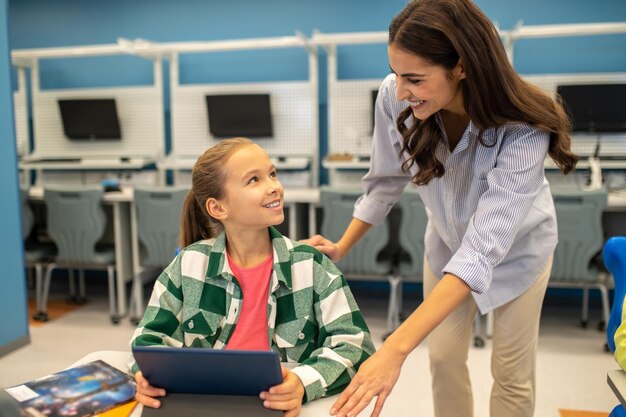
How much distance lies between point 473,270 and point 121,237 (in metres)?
3.06

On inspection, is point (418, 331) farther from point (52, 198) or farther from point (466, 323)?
point (52, 198)

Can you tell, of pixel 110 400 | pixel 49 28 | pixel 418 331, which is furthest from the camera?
pixel 49 28

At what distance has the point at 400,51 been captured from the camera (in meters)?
1.11

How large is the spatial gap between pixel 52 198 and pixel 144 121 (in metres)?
1.37

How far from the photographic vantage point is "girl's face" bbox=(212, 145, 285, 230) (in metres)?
1.27

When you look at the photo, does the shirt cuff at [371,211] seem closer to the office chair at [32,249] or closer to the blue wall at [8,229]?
the blue wall at [8,229]

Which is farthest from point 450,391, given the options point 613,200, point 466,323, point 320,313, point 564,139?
point 613,200

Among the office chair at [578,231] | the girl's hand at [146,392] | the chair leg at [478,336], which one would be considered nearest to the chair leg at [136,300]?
the chair leg at [478,336]

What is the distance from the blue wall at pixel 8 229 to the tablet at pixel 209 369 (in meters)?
2.61

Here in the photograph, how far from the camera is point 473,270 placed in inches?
43.2

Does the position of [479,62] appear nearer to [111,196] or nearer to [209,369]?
[209,369]

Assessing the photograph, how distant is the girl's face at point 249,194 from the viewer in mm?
1266

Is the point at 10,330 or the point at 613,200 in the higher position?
the point at 613,200

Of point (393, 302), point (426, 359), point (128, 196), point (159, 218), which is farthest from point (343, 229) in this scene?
point (128, 196)
